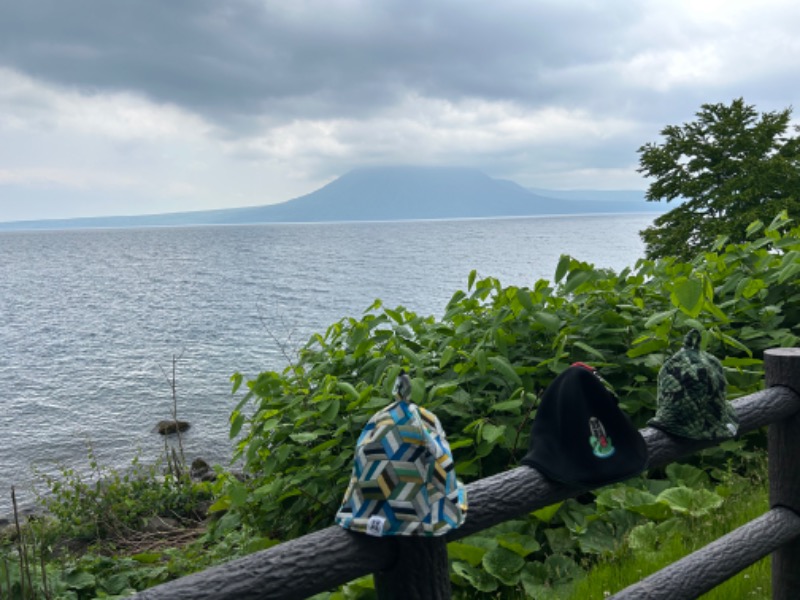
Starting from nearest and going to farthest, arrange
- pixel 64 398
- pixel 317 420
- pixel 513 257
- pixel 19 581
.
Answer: pixel 317 420 < pixel 19 581 < pixel 64 398 < pixel 513 257

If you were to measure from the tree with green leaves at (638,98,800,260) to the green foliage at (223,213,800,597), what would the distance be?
20463 mm

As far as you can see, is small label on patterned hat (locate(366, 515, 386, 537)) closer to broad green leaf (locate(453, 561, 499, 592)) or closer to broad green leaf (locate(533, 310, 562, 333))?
broad green leaf (locate(453, 561, 499, 592))

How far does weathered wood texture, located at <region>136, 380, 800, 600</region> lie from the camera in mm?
1440

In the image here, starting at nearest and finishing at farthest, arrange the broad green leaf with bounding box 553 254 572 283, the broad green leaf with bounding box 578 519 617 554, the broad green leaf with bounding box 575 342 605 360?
the broad green leaf with bounding box 578 519 617 554
the broad green leaf with bounding box 575 342 605 360
the broad green leaf with bounding box 553 254 572 283

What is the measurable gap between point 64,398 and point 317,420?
2258cm

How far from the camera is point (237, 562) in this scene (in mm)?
1508

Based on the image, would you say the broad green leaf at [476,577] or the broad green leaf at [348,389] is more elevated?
the broad green leaf at [348,389]

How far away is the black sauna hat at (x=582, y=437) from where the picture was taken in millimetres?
2129

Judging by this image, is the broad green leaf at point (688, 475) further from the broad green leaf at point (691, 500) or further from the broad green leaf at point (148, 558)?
the broad green leaf at point (148, 558)

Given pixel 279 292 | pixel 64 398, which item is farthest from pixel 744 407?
pixel 279 292

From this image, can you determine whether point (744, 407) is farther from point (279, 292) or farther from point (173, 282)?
point (173, 282)

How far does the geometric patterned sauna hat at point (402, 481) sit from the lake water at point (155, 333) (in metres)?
5.77

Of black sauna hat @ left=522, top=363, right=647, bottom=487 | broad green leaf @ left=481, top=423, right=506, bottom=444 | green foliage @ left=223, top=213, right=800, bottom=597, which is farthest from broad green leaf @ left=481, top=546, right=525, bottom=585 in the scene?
black sauna hat @ left=522, top=363, right=647, bottom=487

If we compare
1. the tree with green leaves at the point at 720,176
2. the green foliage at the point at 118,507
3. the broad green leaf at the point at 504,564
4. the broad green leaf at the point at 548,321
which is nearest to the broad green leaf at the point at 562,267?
the broad green leaf at the point at 548,321
